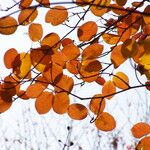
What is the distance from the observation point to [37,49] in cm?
234

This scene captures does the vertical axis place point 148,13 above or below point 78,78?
above

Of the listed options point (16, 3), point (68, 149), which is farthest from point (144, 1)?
point (68, 149)

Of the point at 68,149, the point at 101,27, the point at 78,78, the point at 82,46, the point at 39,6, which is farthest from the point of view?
the point at 68,149

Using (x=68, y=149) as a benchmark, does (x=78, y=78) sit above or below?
above

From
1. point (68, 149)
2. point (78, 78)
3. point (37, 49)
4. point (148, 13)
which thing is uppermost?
point (148, 13)

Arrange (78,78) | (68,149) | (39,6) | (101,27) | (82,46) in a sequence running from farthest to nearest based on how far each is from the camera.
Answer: (68,149)
(101,27)
(82,46)
(78,78)
(39,6)

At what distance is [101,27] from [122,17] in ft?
0.89

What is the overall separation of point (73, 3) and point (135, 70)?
0.65 meters

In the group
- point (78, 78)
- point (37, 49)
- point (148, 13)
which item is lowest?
point (78, 78)

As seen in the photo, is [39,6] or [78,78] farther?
[78,78]

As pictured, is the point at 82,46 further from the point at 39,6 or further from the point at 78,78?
the point at 39,6

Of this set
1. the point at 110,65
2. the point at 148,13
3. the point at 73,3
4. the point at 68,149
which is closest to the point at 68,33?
the point at 73,3

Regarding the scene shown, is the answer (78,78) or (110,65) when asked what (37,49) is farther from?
(110,65)

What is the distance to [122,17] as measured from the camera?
8.12 feet
